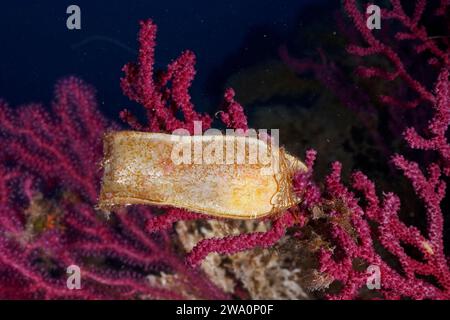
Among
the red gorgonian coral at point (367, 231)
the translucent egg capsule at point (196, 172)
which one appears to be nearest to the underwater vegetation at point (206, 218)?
the red gorgonian coral at point (367, 231)

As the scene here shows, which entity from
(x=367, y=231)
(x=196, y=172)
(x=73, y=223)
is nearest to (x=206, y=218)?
(x=196, y=172)

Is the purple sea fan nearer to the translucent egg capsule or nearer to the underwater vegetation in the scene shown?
the underwater vegetation

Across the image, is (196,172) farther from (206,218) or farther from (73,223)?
(73,223)

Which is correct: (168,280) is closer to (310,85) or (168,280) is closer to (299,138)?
(299,138)

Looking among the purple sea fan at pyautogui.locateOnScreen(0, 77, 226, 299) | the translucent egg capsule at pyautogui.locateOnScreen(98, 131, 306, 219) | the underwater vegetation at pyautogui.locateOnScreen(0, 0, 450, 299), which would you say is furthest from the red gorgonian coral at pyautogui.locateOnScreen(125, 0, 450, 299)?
the purple sea fan at pyautogui.locateOnScreen(0, 77, 226, 299)

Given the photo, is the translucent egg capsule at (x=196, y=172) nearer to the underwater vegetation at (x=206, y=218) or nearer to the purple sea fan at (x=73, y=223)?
the underwater vegetation at (x=206, y=218)
